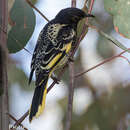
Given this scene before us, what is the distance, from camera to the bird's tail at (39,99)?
2.22 m

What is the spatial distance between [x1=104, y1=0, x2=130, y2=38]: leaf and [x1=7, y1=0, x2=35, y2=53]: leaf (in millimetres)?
589

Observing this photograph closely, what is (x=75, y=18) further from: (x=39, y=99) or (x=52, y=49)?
(x=39, y=99)

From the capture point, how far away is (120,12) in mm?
2279

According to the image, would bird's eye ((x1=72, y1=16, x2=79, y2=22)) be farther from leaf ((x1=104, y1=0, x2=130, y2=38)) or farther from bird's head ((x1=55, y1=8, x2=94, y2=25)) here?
leaf ((x1=104, y1=0, x2=130, y2=38))

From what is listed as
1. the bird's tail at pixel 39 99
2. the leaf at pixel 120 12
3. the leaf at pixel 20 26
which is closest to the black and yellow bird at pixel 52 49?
the bird's tail at pixel 39 99

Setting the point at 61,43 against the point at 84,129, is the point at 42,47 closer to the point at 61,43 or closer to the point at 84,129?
the point at 61,43

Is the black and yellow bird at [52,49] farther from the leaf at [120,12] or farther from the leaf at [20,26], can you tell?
the leaf at [20,26]

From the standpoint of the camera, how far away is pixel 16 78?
3789 mm

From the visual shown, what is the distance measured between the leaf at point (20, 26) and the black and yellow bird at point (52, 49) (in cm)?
34

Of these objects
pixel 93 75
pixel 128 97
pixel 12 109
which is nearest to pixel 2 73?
pixel 128 97

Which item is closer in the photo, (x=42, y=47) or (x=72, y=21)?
(x=42, y=47)

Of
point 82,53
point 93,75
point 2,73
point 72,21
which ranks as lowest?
point 93,75

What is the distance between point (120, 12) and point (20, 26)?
0.75 m

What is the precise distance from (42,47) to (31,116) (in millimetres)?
794
